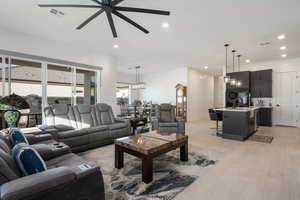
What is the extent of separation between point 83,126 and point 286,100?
786cm

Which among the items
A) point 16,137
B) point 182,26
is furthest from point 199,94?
point 16,137

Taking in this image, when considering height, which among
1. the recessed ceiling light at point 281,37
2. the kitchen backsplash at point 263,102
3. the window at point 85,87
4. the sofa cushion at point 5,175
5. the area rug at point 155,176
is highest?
the recessed ceiling light at point 281,37

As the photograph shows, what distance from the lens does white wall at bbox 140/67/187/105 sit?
8488 mm

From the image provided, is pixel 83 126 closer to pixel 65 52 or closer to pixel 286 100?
pixel 65 52

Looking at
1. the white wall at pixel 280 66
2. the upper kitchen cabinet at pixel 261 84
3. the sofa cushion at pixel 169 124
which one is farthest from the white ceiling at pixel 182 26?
the sofa cushion at pixel 169 124

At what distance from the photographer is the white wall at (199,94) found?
839 cm

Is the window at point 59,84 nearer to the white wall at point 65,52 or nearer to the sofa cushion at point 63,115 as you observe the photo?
the white wall at point 65,52

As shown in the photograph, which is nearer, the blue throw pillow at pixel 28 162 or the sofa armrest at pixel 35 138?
the blue throw pillow at pixel 28 162

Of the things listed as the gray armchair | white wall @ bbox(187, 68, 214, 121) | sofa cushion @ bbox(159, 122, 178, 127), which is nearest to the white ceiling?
the gray armchair

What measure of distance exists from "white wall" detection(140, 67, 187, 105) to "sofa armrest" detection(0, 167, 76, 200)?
749cm

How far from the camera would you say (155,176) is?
95.0 inches

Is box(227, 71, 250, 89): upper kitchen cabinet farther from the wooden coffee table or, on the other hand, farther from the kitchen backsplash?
the wooden coffee table

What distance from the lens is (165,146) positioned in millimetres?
2525

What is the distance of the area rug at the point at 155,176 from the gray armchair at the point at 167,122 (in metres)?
1.19
